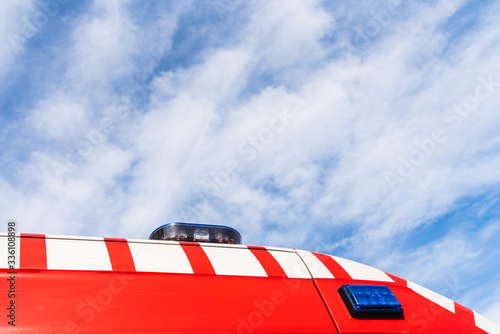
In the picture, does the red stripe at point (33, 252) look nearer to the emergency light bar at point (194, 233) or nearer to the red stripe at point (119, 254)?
the red stripe at point (119, 254)

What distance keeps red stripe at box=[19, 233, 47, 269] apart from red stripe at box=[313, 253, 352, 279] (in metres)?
1.29

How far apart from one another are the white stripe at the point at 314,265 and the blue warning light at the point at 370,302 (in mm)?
126

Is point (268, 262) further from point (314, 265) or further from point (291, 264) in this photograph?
point (314, 265)

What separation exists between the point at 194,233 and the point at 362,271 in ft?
3.03

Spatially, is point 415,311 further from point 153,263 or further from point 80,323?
point 80,323

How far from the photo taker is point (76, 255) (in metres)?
1.76

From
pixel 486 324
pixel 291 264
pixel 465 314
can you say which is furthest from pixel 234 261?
pixel 486 324

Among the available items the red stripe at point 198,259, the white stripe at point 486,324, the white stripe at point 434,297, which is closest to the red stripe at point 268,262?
the red stripe at point 198,259

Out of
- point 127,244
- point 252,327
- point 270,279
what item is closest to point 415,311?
point 270,279

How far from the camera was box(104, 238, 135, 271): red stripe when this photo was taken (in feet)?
5.85

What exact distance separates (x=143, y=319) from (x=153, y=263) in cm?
31

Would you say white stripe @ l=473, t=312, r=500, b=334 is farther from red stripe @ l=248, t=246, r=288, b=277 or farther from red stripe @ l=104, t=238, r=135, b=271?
red stripe @ l=104, t=238, r=135, b=271

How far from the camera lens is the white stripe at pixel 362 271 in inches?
87.8

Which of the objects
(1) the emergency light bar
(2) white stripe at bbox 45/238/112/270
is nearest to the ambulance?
(2) white stripe at bbox 45/238/112/270
